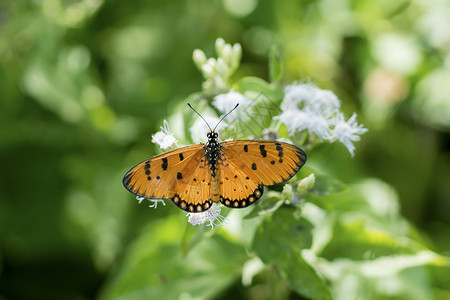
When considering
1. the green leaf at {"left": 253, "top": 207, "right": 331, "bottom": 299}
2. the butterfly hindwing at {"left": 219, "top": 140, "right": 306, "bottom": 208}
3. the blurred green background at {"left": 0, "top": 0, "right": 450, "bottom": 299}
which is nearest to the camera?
the butterfly hindwing at {"left": 219, "top": 140, "right": 306, "bottom": 208}

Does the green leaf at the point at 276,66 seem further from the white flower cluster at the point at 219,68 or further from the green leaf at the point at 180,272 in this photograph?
the green leaf at the point at 180,272

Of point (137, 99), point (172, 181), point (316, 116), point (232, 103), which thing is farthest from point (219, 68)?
point (137, 99)

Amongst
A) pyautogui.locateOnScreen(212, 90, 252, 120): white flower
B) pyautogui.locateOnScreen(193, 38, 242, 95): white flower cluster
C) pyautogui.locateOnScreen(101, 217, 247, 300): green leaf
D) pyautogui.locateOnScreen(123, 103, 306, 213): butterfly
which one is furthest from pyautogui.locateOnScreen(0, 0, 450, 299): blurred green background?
pyautogui.locateOnScreen(123, 103, 306, 213): butterfly

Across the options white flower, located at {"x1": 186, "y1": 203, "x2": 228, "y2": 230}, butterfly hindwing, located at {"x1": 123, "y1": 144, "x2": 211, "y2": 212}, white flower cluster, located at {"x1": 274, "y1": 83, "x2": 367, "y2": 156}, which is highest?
white flower cluster, located at {"x1": 274, "y1": 83, "x2": 367, "y2": 156}

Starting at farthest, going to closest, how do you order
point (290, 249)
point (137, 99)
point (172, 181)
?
1. point (137, 99)
2. point (290, 249)
3. point (172, 181)

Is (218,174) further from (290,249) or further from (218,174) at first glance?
(290,249)

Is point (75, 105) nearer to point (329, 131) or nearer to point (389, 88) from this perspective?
point (329, 131)

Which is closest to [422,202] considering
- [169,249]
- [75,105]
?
[169,249]

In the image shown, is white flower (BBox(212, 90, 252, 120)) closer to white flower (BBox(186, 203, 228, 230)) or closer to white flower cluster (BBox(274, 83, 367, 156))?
white flower cluster (BBox(274, 83, 367, 156))
